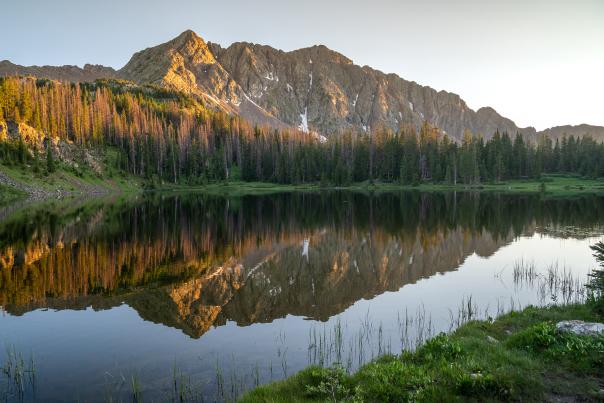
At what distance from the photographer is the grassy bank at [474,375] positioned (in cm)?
942

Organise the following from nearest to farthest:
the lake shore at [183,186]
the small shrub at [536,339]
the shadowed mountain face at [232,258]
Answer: the small shrub at [536,339]
the shadowed mountain face at [232,258]
the lake shore at [183,186]

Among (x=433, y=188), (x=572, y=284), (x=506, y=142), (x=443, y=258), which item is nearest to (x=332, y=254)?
(x=443, y=258)

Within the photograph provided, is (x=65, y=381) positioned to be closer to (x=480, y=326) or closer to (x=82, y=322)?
(x=82, y=322)

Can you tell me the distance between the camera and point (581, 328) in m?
12.0

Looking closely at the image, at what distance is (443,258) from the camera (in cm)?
3516

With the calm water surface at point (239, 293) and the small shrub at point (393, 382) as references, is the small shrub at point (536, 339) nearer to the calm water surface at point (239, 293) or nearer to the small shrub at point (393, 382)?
the small shrub at point (393, 382)

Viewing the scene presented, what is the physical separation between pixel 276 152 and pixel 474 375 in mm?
172832

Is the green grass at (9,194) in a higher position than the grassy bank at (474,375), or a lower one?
higher

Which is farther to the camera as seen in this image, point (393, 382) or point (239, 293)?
point (239, 293)

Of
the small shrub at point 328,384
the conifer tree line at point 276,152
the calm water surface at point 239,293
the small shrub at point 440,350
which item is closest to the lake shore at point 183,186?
the conifer tree line at point 276,152

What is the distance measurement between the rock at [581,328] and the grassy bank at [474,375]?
298 mm

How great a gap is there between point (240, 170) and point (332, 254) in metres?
150

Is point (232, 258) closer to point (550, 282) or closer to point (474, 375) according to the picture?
point (550, 282)

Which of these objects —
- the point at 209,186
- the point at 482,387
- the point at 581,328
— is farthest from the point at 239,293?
the point at 209,186
